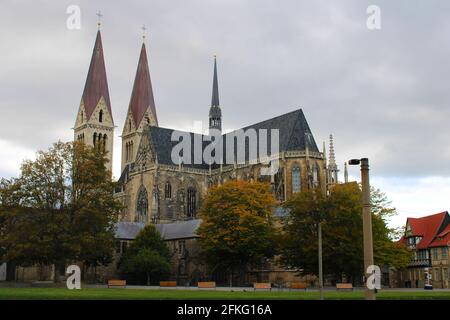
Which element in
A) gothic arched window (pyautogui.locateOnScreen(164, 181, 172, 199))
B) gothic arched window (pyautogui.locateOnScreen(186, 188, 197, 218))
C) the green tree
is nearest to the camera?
the green tree

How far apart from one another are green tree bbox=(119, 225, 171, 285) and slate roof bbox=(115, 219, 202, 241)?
3881 millimetres

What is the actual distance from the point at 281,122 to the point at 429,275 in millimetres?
34153

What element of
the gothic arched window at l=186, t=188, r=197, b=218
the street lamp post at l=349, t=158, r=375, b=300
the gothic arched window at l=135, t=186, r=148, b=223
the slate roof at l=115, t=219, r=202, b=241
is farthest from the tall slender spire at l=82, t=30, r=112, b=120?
the street lamp post at l=349, t=158, r=375, b=300

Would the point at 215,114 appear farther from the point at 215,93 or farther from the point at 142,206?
the point at 142,206

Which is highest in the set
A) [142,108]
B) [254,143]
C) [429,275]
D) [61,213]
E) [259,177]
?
[142,108]

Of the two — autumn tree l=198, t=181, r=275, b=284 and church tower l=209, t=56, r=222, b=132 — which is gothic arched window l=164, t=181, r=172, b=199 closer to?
church tower l=209, t=56, r=222, b=132

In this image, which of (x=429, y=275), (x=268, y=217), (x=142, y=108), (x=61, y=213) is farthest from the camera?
(x=142, y=108)

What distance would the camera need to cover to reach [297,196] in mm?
60219

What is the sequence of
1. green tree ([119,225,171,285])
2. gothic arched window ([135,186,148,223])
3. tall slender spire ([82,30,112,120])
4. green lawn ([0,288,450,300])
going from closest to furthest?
green lawn ([0,288,450,300]) < green tree ([119,225,171,285]) < gothic arched window ([135,186,148,223]) < tall slender spire ([82,30,112,120])

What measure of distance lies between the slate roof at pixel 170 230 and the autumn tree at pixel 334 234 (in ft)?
58.6

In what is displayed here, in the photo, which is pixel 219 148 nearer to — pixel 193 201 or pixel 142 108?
pixel 193 201

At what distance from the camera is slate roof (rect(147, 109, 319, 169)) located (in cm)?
9225

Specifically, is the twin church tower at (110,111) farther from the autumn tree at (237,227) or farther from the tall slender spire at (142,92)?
the autumn tree at (237,227)

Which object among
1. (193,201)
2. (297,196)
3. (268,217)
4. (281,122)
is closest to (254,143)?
(281,122)
